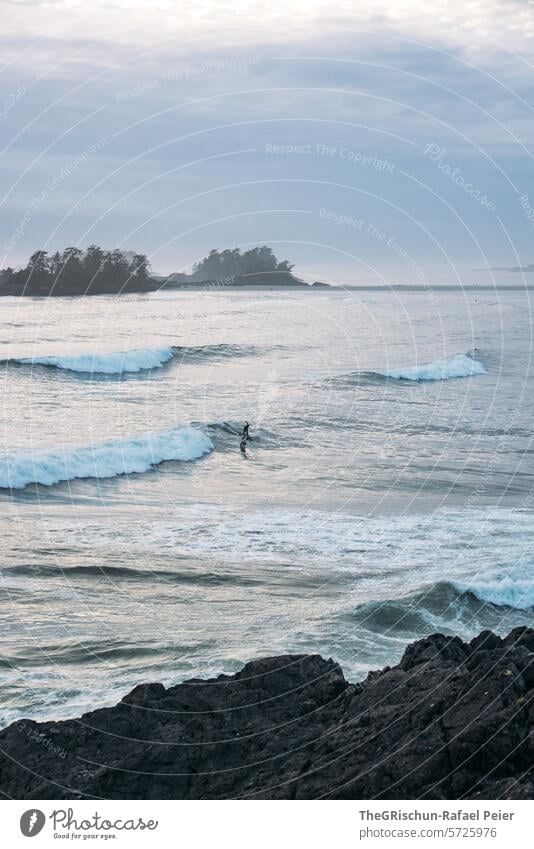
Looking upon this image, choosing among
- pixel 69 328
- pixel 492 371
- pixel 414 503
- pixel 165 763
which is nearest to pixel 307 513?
pixel 414 503

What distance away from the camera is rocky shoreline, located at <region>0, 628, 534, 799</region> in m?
9.26

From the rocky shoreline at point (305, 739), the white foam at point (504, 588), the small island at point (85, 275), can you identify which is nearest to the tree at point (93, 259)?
the small island at point (85, 275)

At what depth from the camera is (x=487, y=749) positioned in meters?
9.30

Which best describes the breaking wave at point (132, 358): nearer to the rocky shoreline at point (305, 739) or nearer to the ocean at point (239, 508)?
the ocean at point (239, 508)

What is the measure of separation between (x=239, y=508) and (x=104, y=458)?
23.5ft

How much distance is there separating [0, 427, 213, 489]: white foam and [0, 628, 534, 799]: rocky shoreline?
55.4ft

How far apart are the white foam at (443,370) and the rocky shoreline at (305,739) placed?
1609 inches

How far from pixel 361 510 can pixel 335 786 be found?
1503 cm

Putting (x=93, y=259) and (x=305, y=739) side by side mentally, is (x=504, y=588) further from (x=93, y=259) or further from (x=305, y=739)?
(x=93, y=259)

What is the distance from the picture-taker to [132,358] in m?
51.7

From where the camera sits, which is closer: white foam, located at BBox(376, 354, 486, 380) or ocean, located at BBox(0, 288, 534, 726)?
ocean, located at BBox(0, 288, 534, 726)

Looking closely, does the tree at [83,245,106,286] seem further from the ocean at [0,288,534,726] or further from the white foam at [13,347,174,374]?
the white foam at [13,347,174,374]

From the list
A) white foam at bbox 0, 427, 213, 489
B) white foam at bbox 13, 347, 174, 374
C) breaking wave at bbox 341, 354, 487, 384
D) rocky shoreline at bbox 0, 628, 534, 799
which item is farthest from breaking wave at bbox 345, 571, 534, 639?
white foam at bbox 13, 347, 174, 374

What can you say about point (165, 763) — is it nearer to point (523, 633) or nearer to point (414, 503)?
point (523, 633)
